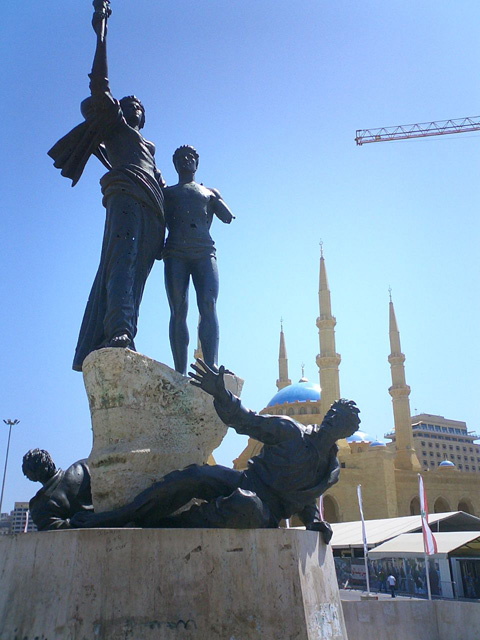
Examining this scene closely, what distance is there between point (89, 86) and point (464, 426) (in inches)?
3244

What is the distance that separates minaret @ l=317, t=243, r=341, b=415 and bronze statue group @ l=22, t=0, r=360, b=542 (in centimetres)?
2902

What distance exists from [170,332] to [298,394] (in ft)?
118

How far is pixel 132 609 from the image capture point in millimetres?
2564

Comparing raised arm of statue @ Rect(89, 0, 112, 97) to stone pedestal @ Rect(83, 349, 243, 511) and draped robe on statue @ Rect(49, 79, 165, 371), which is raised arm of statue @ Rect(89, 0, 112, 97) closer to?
draped robe on statue @ Rect(49, 79, 165, 371)

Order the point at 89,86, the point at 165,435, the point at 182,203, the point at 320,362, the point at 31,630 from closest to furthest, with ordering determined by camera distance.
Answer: the point at 31,630 < the point at 165,435 < the point at 89,86 < the point at 182,203 < the point at 320,362

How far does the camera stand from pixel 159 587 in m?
2.62

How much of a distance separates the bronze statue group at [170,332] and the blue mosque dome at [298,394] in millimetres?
35400

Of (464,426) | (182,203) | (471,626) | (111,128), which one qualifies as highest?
(464,426)

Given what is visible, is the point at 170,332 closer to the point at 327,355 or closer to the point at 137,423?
the point at 137,423

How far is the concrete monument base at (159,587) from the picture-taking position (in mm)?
2549

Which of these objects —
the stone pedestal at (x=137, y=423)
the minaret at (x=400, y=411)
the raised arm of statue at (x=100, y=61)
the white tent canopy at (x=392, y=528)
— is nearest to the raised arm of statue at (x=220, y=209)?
the raised arm of statue at (x=100, y=61)

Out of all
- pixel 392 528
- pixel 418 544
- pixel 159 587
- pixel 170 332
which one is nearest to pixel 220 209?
pixel 170 332

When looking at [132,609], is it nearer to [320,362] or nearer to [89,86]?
[89,86]

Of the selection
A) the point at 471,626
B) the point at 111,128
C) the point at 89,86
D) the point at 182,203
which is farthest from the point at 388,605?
the point at 89,86
